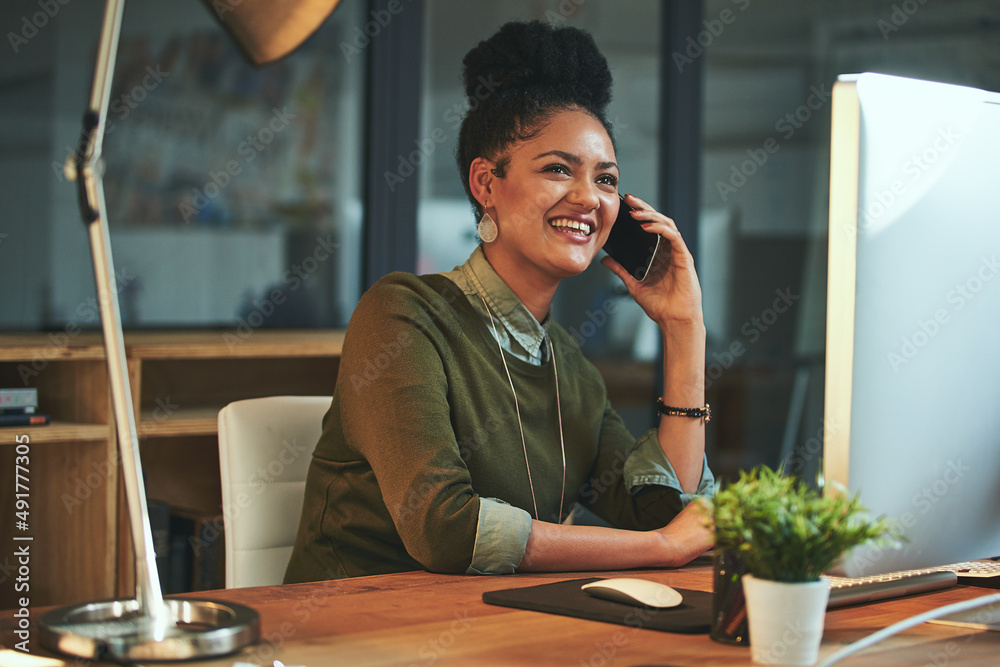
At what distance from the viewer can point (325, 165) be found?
3025mm

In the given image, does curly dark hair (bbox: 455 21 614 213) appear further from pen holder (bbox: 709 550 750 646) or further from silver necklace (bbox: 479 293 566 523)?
Result: pen holder (bbox: 709 550 750 646)

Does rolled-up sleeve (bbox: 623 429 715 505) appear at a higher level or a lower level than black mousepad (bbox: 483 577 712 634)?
higher

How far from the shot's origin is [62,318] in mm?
2578

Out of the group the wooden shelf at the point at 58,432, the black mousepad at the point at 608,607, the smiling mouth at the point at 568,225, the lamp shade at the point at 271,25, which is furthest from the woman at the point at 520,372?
the wooden shelf at the point at 58,432

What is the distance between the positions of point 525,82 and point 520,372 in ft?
1.73

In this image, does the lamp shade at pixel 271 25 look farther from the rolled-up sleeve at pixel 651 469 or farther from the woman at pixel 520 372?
the rolled-up sleeve at pixel 651 469

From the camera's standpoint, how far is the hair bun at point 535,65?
1795mm

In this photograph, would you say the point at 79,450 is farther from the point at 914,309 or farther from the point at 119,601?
the point at 914,309

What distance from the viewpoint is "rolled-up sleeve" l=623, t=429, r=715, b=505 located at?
1688 mm

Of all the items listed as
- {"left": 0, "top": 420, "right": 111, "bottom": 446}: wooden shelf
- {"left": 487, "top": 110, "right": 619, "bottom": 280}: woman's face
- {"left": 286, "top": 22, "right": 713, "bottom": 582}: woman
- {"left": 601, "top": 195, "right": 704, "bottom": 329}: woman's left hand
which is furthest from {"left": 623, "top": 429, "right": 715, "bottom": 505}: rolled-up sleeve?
{"left": 0, "top": 420, "right": 111, "bottom": 446}: wooden shelf

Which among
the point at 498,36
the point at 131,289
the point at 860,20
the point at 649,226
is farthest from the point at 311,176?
the point at 860,20

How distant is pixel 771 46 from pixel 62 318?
10.7 feet

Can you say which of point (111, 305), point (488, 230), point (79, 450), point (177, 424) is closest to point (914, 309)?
point (111, 305)

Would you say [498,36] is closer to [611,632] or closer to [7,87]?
[611,632]
